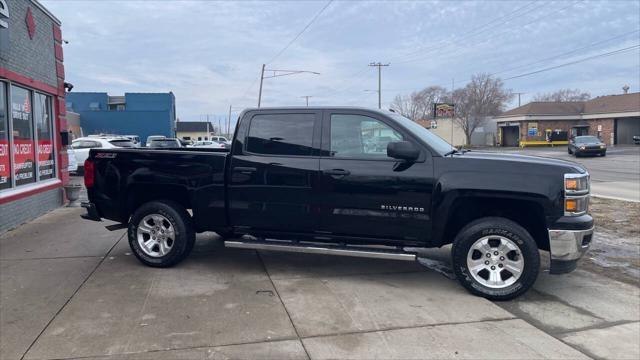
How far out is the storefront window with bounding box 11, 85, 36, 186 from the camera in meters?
9.02

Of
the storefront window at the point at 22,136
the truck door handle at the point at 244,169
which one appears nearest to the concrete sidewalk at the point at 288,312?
the truck door handle at the point at 244,169

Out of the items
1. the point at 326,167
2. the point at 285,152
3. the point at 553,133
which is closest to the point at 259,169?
the point at 285,152

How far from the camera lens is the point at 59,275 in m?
5.79

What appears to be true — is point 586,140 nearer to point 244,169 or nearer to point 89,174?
point 244,169

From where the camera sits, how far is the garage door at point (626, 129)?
177 ft

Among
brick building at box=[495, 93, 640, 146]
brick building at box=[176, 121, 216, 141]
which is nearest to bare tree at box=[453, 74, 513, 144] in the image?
brick building at box=[495, 93, 640, 146]

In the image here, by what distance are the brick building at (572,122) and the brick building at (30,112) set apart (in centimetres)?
5396

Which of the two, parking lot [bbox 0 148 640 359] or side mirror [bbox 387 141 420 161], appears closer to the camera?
parking lot [bbox 0 148 640 359]

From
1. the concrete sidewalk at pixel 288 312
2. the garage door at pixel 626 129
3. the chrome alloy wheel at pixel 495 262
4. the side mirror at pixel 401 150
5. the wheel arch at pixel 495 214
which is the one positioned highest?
the garage door at pixel 626 129

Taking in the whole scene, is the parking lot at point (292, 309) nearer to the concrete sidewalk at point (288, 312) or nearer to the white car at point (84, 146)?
the concrete sidewalk at point (288, 312)

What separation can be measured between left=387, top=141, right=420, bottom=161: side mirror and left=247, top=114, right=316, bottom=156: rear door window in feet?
3.26

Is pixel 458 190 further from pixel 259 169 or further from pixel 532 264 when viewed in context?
pixel 259 169

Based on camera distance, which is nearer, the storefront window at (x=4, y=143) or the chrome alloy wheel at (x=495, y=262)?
the chrome alloy wheel at (x=495, y=262)

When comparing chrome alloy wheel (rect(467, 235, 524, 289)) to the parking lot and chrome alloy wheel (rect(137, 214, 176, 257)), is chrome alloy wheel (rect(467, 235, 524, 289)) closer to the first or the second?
Answer: the parking lot
